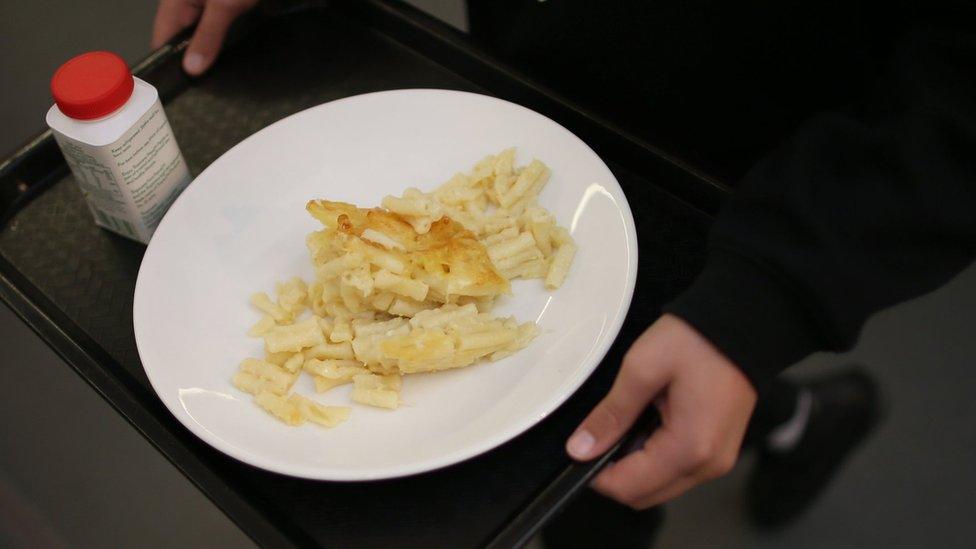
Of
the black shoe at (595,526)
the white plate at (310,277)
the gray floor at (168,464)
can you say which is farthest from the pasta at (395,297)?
the black shoe at (595,526)

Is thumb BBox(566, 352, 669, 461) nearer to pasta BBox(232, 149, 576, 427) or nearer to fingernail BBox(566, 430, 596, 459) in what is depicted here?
fingernail BBox(566, 430, 596, 459)

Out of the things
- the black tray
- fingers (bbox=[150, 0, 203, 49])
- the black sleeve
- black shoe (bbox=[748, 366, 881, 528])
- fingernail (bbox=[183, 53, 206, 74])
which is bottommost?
black shoe (bbox=[748, 366, 881, 528])

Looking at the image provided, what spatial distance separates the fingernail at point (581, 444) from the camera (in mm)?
800

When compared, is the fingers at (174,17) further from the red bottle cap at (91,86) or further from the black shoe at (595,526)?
the black shoe at (595,526)

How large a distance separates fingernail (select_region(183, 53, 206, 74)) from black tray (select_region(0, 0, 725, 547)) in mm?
19

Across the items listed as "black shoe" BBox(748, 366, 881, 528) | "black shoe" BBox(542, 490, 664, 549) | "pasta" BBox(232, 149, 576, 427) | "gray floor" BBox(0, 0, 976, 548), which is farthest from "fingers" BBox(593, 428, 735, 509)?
"black shoe" BBox(748, 366, 881, 528)

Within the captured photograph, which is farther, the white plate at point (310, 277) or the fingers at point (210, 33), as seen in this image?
the fingers at point (210, 33)

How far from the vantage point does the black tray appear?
0.81m

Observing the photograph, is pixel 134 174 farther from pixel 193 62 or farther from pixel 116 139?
pixel 193 62

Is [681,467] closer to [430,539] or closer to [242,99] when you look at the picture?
[430,539]

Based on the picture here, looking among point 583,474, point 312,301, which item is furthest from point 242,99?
point 583,474

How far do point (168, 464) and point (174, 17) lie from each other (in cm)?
61

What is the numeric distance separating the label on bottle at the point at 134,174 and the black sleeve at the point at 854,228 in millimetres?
577

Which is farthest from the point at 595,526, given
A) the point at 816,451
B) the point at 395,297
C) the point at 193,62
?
the point at 193,62
